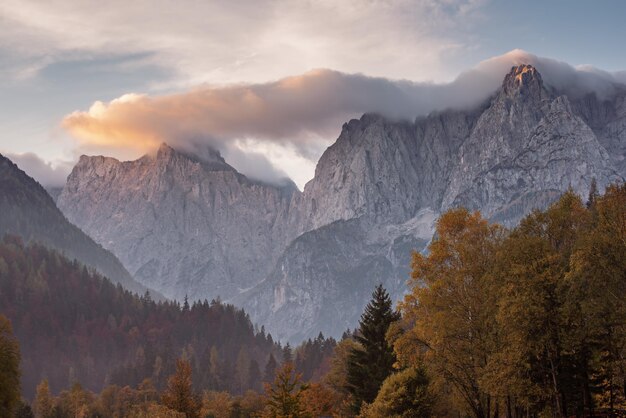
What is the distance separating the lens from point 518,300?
5319cm

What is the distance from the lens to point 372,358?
8769 cm

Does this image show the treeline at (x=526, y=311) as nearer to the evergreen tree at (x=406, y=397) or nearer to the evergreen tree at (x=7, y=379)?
the evergreen tree at (x=406, y=397)

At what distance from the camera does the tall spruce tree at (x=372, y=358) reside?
85188 millimetres

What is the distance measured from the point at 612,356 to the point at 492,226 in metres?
14.9

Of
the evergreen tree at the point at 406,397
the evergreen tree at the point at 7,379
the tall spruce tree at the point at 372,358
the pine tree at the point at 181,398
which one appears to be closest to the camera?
the evergreen tree at the point at 406,397

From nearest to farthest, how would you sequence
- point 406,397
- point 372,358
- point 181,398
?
point 406,397 < point 372,358 < point 181,398

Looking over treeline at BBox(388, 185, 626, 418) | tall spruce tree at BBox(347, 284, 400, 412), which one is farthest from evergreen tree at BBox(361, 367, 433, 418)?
tall spruce tree at BBox(347, 284, 400, 412)

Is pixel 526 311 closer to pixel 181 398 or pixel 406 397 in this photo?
pixel 406 397

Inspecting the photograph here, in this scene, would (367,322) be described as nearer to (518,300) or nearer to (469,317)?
(469,317)

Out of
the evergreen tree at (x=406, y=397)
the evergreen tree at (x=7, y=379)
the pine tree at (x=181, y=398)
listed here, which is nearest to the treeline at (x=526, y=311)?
the evergreen tree at (x=406, y=397)

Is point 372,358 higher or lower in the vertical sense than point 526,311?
lower

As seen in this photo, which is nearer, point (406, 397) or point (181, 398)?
point (406, 397)

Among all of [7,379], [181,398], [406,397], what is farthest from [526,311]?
[7,379]

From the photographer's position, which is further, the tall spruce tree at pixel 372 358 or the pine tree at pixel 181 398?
the pine tree at pixel 181 398
